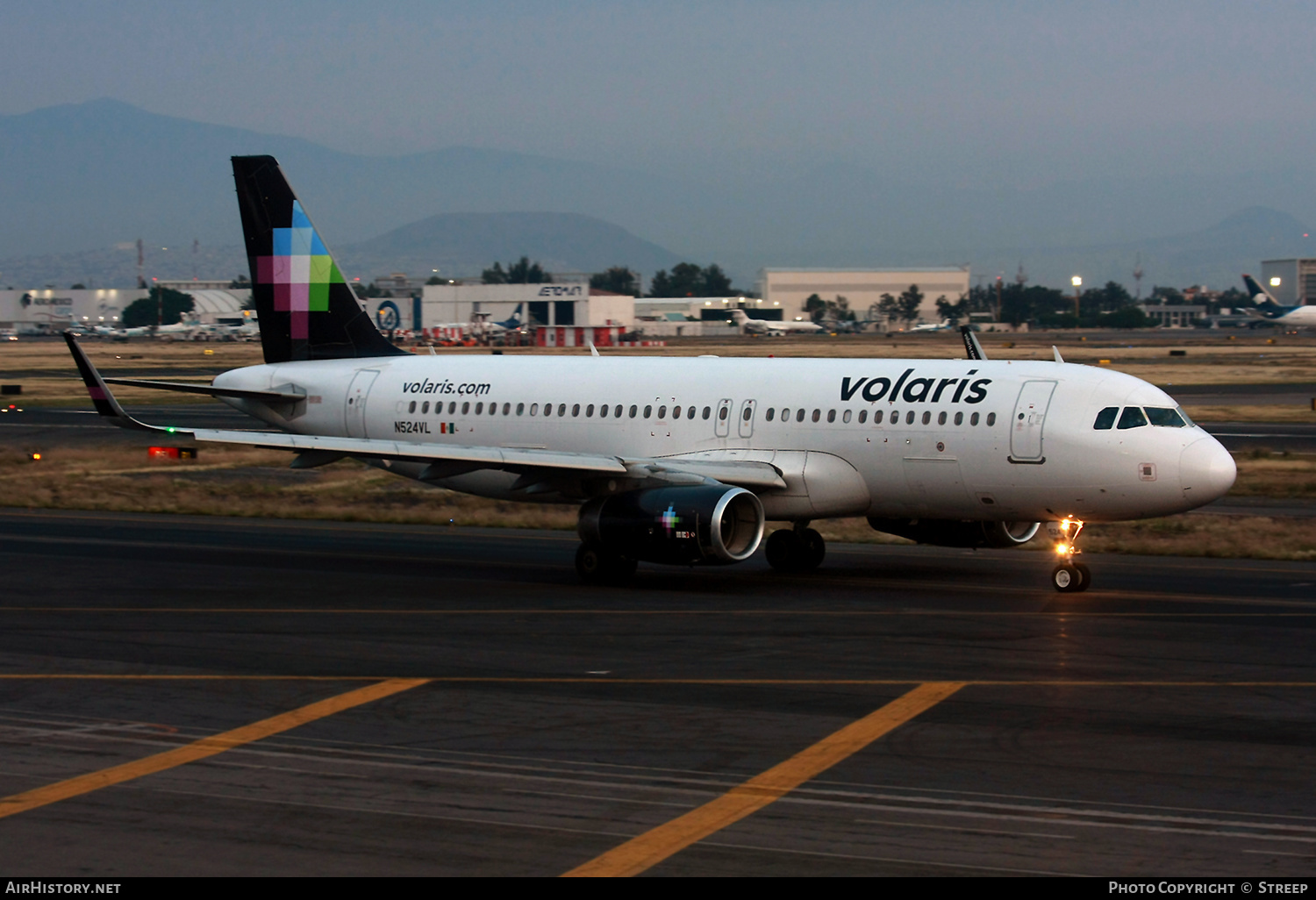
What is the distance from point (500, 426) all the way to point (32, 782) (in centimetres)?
1767

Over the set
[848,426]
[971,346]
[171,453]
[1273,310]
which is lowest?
[171,453]

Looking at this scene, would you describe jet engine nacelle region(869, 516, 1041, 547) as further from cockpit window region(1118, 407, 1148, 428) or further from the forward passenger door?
cockpit window region(1118, 407, 1148, 428)

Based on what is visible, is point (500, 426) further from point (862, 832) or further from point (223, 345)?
point (223, 345)

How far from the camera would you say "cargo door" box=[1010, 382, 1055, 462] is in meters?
25.1

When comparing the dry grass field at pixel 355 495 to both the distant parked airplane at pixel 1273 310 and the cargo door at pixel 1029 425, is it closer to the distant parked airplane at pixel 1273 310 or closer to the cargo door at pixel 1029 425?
the cargo door at pixel 1029 425

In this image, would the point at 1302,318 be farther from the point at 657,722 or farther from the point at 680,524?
the point at 657,722

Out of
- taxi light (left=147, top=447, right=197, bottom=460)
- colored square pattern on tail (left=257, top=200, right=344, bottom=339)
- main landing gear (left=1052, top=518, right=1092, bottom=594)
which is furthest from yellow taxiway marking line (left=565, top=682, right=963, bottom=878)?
taxi light (left=147, top=447, right=197, bottom=460)

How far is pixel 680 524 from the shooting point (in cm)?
2492

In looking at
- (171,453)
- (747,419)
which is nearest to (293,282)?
(747,419)

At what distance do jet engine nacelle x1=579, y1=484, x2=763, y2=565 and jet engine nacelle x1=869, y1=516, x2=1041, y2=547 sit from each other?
3.30m

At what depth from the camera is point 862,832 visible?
1212 centimetres

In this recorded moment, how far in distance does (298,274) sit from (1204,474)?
→ 2000 centimetres
